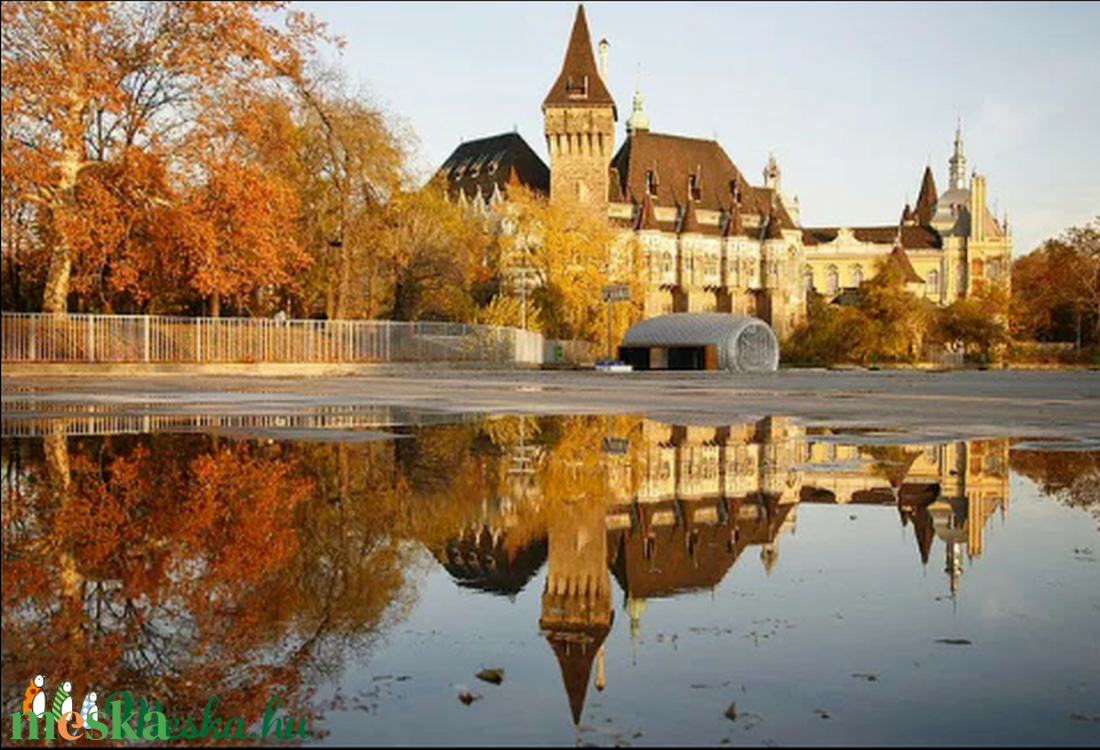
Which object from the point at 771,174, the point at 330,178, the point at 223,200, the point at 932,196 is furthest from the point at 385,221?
the point at 932,196

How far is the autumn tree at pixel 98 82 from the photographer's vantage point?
28.2 meters

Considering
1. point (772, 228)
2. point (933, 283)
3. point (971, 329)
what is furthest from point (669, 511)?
point (933, 283)

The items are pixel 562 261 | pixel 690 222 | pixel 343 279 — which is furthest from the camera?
pixel 690 222

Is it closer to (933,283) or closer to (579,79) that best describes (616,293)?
(579,79)

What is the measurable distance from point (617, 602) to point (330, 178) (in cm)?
4119

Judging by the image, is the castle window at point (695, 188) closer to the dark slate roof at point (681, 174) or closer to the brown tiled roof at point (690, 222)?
the dark slate roof at point (681, 174)

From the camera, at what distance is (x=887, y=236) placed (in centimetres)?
16400

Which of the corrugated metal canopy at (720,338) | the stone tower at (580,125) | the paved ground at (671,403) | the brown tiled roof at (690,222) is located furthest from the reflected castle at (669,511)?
the brown tiled roof at (690,222)

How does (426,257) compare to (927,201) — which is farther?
(927,201)

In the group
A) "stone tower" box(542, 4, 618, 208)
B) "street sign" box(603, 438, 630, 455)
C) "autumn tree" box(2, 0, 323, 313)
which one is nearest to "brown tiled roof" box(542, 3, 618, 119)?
"stone tower" box(542, 4, 618, 208)

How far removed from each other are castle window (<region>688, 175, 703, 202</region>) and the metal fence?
72.3 m

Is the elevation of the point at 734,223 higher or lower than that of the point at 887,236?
lower

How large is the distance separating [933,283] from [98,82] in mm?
146409

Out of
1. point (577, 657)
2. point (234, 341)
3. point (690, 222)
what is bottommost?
point (577, 657)
